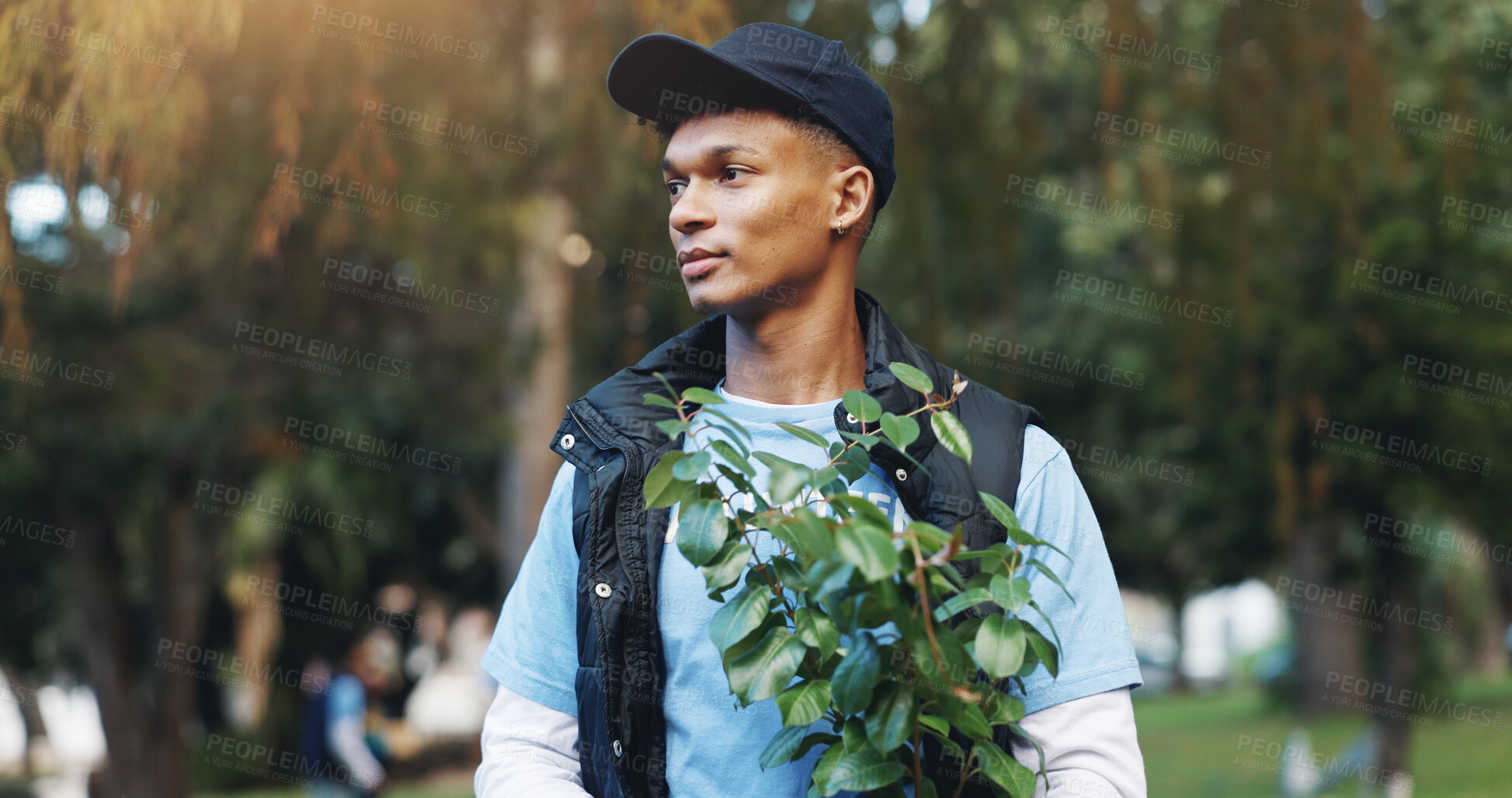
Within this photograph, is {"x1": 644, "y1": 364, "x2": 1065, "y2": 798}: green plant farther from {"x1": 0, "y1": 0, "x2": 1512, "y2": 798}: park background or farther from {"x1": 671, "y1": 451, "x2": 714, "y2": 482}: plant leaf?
{"x1": 0, "y1": 0, "x2": 1512, "y2": 798}: park background

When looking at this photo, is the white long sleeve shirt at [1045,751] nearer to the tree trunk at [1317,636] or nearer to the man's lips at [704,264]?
the man's lips at [704,264]

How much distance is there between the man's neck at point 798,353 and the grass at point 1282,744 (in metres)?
10.1

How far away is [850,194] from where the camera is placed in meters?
2.05

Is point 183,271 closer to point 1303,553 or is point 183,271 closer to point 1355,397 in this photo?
point 1355,397

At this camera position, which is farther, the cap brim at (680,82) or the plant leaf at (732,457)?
the cap brim at (680,82)

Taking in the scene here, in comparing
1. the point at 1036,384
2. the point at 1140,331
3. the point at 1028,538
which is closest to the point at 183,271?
the point at 1028,538

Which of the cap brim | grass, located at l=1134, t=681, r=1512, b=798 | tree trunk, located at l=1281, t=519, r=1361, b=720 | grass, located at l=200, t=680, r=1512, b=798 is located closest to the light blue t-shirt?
the cap brim

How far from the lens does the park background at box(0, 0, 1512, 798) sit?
13.1 ft

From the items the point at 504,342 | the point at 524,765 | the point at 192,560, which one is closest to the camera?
the point at 524,765

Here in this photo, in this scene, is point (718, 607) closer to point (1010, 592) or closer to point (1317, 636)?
point (1010, 592)

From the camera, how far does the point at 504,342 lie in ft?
32.9


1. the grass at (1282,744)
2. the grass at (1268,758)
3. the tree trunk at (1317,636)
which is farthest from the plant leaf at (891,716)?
the tree trunk at (1317,636)

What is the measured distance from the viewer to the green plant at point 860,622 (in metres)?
1.42

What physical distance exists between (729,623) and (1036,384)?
15.7 meters
